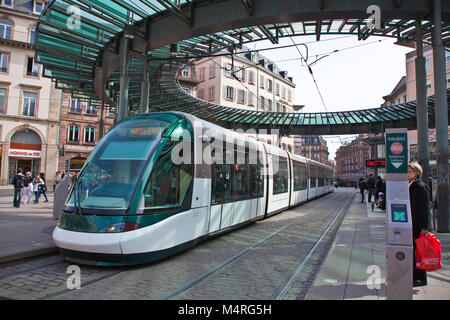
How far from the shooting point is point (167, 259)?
258 inches

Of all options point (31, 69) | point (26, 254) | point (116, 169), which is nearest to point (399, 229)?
point (116, 169)

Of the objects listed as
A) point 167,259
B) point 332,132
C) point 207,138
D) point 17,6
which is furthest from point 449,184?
point 17,6

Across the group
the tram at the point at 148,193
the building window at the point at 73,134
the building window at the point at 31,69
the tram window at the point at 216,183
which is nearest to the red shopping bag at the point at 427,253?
the tram at the point at 148,193

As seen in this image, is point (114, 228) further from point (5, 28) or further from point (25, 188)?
point (5, 28)

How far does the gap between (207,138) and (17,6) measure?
37820mm

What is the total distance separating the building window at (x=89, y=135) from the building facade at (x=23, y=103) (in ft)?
11.0

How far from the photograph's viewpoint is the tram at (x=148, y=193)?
560 centimetres

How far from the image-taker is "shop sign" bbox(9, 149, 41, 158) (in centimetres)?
3331

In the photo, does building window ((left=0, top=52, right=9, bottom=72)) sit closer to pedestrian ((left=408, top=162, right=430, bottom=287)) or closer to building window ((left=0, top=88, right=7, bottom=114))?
building window ((left=0, top=88, right=7, bottom=114))

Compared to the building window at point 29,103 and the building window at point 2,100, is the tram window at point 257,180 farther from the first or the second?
the building window at point 2,100

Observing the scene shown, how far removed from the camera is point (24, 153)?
34062 millimetres

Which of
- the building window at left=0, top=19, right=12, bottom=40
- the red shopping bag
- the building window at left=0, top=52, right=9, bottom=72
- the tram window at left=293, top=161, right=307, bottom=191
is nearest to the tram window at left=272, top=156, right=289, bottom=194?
the tram window at left=293, top=161, right=307, bottom=191

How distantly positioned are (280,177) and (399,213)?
33.0 feet
